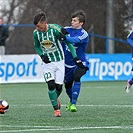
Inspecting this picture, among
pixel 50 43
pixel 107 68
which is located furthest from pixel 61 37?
pixel 107 68

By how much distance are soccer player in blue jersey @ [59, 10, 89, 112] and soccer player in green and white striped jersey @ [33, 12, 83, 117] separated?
1.94 feet

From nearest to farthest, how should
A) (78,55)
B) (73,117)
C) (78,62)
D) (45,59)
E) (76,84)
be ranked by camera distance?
(73,117) → (45,59) → (78,62) → (76,84) → (78,55)

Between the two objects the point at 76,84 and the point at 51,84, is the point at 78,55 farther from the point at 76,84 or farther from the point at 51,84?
the point at 51,84

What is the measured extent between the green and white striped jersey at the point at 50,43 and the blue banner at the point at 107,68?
1243 centimetres

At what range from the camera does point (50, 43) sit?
34.4 feet

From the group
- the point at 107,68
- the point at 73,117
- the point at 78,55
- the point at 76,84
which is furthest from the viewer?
the point at 107,68

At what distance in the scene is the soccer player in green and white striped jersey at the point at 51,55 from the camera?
408 inches

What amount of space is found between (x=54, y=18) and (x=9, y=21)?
639 centimetres

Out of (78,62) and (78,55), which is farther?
(78,55)

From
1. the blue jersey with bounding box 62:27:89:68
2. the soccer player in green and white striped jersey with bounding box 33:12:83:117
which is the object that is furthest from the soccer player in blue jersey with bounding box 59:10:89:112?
the soccer player in green and white striped jersey with bounding box 33:12:83:117

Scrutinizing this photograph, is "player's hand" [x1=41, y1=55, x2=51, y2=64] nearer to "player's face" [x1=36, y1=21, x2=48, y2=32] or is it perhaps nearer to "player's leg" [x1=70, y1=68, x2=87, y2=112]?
"player's face" [x1=36, y1=21, x2=48, y2=32]

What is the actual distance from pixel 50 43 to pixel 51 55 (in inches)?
7.8

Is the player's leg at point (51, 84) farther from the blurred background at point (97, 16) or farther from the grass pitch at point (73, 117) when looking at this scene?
the blurred background at point (97, 16)

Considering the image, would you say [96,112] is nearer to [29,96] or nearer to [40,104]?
[40,104]
